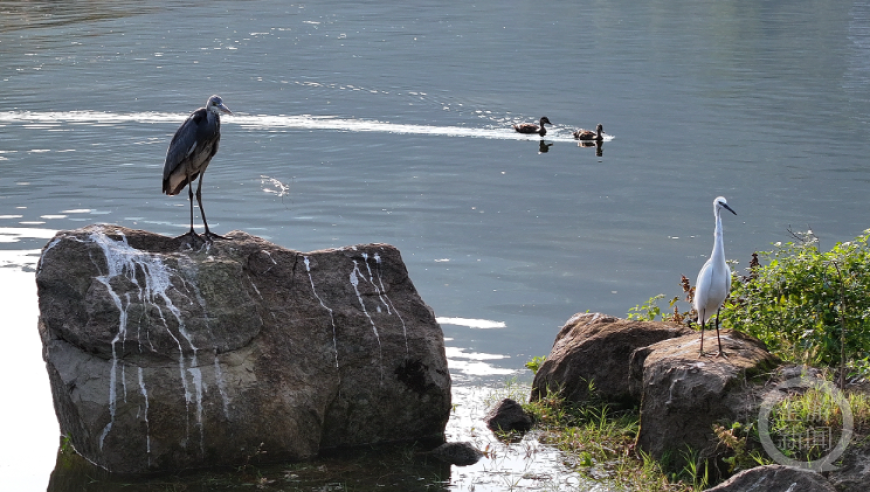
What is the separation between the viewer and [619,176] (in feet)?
78.1

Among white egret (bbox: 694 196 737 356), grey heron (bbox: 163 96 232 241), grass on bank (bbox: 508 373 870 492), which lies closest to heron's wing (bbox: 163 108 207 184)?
grey heron (bbox: 163 96 232 241)

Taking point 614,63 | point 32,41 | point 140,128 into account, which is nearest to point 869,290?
point 140,128

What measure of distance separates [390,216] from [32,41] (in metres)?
35.3

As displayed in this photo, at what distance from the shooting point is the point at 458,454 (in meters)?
9.08

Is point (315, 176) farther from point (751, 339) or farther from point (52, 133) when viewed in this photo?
point (751, 339)

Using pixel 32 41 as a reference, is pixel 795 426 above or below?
below

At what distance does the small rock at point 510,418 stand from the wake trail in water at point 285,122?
19038 millimetres

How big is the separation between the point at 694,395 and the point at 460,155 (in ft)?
60.1

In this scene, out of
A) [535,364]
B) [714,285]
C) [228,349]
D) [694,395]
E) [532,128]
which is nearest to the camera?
[694,395]

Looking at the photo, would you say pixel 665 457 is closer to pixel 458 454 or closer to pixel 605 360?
pixel 605 360

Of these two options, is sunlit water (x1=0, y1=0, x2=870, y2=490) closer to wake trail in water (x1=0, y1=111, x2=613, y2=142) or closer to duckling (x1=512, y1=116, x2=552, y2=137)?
wake trail in water (x1=0, y1=111, x2=613, y2=142)

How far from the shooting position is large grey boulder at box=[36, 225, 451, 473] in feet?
27.9

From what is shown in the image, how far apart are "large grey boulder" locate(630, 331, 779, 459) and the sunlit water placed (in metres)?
3.46

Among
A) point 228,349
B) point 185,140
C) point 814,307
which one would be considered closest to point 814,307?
point 814,307
